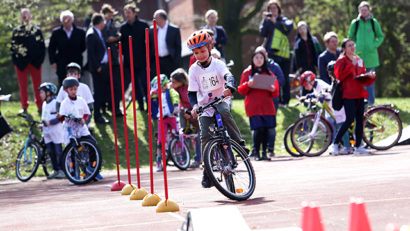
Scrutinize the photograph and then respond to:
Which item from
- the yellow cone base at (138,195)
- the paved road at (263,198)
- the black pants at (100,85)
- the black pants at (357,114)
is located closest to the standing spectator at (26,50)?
the black pants at (100,85)

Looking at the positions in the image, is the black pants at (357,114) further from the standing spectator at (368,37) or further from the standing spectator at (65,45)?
the standing spectator at (65,45)

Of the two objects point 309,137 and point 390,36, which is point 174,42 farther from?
point 390,36

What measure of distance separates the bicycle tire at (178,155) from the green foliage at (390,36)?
56.8ft

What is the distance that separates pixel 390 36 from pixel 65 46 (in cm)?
1739

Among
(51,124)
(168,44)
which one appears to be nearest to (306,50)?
(168,44)

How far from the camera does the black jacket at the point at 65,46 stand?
1808cm

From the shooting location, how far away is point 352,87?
13.9 metres

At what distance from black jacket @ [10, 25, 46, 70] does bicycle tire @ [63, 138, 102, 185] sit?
5487mm

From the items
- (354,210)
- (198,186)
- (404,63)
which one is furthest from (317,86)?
(404,63)

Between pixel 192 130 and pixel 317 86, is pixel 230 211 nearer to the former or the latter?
pixel 192 130

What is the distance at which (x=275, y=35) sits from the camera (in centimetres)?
1831

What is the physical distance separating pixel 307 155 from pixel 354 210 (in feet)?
32.4

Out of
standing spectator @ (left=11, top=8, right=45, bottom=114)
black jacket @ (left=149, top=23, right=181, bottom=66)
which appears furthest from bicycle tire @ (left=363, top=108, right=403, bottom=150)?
standing spectator @ (left=11, top=8, right=45, bottom=114)

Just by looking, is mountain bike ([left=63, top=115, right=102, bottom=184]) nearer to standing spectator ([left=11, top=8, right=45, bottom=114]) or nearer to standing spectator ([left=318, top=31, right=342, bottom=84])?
standing spectator ([left=11, top=8, right=45, bottom=114])
